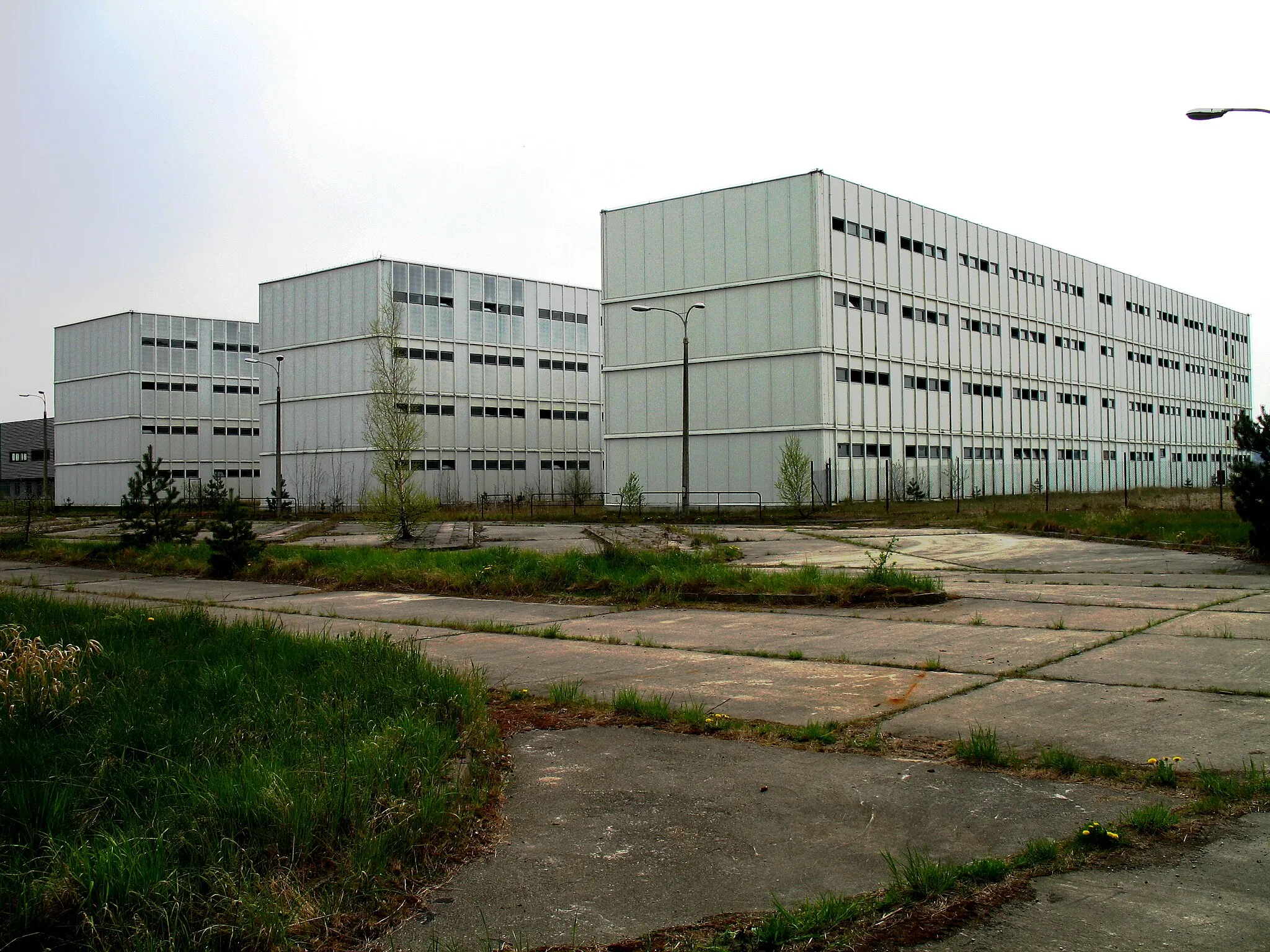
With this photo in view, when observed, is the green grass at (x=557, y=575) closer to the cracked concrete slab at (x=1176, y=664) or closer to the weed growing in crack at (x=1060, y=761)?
the cracked concrete slab at (x=1176, y=664)

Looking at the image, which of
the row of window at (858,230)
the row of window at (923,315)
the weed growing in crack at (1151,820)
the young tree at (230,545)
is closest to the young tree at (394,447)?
the young tree at (230,545)

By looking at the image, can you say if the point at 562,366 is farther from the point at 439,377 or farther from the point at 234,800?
the point at 234,800

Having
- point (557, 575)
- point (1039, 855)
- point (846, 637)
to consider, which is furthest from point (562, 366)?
point (1039, 855)

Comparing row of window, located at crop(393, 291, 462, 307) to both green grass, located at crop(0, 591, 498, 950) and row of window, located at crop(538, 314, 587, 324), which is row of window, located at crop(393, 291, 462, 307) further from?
green grass, located at crop(0, 591, 498, 950)

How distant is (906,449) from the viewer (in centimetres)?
5097

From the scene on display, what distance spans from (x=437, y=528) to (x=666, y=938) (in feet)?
99.3

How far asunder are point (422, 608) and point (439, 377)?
5211 cm

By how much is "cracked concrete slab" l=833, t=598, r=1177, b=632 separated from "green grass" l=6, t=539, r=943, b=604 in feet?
2.13

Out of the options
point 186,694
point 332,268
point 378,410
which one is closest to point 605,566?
point 186,694

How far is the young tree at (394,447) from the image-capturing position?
29.0 m

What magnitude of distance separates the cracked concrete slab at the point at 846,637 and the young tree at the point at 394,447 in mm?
17981

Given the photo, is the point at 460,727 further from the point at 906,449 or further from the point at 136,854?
the point at 906,449

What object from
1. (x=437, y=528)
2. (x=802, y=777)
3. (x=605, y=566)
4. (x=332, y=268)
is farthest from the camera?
(x=332, y=268)

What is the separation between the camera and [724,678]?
8008 millimetres
